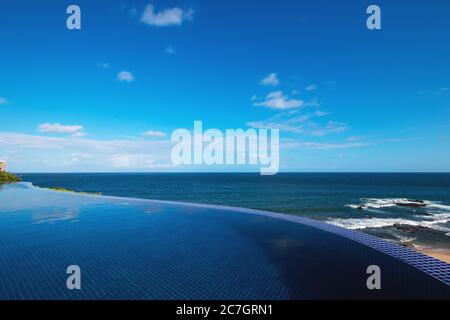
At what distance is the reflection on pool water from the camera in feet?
16.1

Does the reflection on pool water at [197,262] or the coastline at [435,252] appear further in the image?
the coastline at [435,252]

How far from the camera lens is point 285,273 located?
18.8 feet

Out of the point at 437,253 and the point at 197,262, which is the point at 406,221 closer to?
the point at 437,253

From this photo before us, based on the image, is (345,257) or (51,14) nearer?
(345,257)

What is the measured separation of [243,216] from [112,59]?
42.4ft

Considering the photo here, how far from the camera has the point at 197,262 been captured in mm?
6414

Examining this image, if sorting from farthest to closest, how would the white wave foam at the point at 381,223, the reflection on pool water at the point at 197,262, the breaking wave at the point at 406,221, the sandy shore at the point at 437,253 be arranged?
the breaking wave at the point at 406,221 → the white wave foam at the point at 381,223 → the sandy shore at the point at 437,253 → the reflection on pool water at the point at 197,262

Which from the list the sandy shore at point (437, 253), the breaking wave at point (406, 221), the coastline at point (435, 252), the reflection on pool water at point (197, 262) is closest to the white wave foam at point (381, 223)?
the breaking wave at point (406, 221)

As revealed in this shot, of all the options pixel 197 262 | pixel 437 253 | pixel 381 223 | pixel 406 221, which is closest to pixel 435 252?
pixel 437 253

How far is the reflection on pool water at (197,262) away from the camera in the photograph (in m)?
4.90

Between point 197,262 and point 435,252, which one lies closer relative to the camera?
point 197,262

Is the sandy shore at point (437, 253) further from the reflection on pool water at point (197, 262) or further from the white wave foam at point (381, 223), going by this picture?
the reflection on pool water at point (197, 262)
